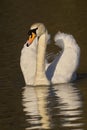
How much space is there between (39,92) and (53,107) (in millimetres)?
1793

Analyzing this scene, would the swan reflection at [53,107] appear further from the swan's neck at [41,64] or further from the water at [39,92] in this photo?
the swan's neck at [41,64]

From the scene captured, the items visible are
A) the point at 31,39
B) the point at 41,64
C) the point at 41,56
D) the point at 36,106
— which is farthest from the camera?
the point at 41,56

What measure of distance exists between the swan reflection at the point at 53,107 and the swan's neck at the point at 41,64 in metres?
0.18

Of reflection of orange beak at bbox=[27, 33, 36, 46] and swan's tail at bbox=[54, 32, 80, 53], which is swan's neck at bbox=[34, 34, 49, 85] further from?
swan's tail at bbox=[54, 32, 80, 53]

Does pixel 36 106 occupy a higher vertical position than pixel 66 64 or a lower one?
lower

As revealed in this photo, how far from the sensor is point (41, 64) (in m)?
16.0

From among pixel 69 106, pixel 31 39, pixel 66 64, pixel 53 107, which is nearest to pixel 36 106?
pixel 53 107

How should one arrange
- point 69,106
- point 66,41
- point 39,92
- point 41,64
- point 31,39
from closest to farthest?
point 69,106 < point 39,92 < point 31,39 < point 41,64 < point 66,41

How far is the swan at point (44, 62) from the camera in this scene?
15914 millimetres

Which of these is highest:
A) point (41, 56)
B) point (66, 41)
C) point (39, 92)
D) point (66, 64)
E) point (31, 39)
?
point (31, 39)

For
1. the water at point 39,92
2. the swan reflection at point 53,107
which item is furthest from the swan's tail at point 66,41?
the swan reflection at point 53,107

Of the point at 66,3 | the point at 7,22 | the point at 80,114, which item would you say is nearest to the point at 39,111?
the point at 80,114

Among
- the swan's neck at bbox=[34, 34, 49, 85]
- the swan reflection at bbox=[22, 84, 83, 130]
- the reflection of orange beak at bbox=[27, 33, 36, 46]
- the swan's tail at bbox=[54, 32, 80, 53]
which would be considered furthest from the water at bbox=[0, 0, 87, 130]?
the reflection of orange beak at bbox=[27, 33, 36, 46]

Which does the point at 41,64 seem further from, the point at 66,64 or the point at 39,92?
the point at 39,92
